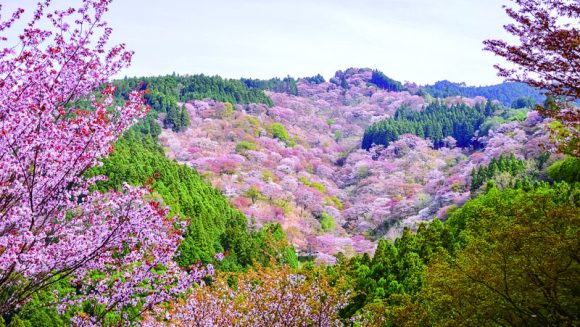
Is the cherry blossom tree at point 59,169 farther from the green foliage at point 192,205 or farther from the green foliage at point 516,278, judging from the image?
the green foliage at point 192,205

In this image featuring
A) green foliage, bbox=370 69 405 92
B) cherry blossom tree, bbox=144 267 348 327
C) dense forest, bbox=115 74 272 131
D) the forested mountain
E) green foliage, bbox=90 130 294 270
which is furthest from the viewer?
the forested mountain

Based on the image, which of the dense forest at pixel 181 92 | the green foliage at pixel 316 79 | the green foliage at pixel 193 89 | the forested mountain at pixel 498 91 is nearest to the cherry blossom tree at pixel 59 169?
the dense forest at pixel 181 92

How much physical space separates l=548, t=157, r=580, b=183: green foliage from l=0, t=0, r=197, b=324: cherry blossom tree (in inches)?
675

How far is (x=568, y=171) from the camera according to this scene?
65.6 ft

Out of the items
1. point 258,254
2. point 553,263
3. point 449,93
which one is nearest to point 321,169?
point 258,254

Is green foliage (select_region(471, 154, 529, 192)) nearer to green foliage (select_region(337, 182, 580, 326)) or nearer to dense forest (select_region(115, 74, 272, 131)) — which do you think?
green foliage (select_region(337, 182, 580, 326))

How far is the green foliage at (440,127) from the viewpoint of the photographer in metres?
62.1

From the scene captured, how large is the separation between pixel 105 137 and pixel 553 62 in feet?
16.6

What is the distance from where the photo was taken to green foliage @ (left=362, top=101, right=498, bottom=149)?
62094mm

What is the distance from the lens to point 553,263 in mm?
6629

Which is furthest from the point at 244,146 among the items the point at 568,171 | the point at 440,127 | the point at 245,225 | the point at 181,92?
the point at 568,171

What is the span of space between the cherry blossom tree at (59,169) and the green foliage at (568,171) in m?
17.2

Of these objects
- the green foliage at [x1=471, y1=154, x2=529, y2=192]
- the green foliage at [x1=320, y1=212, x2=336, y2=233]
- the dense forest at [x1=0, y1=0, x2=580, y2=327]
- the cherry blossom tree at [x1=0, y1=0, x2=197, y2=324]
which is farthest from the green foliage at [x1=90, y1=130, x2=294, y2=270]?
the cherry blossom tree at [x1=0, y1=0, x2=197, y2=324]

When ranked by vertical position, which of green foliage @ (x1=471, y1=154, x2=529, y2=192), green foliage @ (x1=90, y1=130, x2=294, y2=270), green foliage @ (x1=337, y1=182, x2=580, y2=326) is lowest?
green foliage @ (x1=90, y1=130, x2=294, y2=270)
